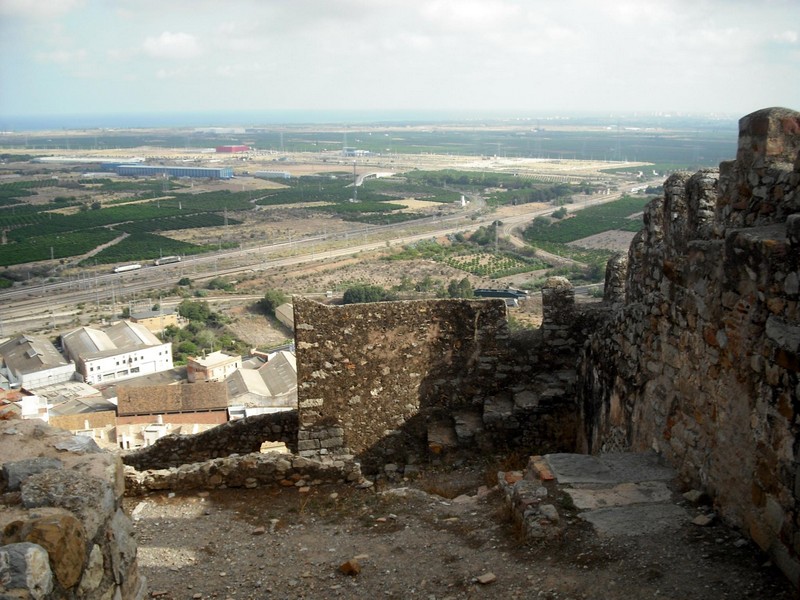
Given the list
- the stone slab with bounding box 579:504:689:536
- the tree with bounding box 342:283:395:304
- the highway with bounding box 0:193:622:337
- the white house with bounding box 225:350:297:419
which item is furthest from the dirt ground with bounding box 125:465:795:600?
the highway with bounding box 0:193:622:337

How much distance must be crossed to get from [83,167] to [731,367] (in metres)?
169

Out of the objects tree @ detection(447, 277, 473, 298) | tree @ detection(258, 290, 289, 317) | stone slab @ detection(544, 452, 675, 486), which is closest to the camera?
stone slab @ detection(544, 452, 675, 486)

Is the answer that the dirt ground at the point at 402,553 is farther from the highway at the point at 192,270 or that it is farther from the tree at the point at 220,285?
the tree at the point at 220,285

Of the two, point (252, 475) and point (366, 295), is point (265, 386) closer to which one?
Answer: point (366, 295)

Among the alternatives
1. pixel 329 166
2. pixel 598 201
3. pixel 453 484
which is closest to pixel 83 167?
pixel 329 166

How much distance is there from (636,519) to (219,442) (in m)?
5.54

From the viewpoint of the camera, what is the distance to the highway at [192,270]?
54656 millimetres

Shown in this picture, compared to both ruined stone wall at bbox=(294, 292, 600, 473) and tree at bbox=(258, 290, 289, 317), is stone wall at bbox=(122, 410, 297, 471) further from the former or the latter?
tree at bbox=(258, 290, 289, 317)

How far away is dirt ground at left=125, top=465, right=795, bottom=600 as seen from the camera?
443 cm

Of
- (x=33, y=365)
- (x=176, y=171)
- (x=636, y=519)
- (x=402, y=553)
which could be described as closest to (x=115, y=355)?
(x=33, y=365)

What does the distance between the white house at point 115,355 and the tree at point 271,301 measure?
9032mm

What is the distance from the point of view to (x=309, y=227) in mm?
85250

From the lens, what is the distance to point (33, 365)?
39.3 m

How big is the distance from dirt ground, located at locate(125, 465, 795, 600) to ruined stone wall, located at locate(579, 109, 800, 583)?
0.46 metres
